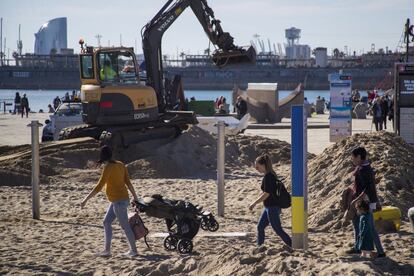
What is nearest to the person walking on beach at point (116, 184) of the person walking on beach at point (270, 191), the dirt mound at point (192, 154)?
the person walking on beach at point (270, 191)

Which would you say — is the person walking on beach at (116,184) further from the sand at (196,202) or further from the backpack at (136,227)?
the sand at (196,202)

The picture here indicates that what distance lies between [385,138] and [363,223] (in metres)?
5.93

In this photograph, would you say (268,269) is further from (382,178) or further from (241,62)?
(241,62)

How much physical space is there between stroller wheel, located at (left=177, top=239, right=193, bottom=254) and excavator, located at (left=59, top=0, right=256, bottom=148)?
34.8 feet

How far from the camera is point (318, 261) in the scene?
909 cm

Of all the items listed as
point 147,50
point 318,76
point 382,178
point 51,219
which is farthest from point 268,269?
point 318,76

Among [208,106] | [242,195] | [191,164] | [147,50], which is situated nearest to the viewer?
[242,195]

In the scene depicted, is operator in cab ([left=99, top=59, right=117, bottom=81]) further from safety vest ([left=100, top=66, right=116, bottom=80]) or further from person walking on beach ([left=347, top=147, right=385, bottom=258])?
person walking on beach ([left=347, top=147, right=385, bottom=258])

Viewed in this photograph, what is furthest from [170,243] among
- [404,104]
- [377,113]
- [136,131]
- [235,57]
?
[377,113]

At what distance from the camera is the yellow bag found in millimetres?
12523

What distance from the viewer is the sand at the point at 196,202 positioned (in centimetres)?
982

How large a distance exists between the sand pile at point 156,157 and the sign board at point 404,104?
9.67 feet

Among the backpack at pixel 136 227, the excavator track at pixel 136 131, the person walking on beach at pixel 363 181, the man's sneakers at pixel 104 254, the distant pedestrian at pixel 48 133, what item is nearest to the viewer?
the person walking on beach at pixel 363 181

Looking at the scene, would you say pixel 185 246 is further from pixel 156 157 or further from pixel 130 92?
pixel 130 92
